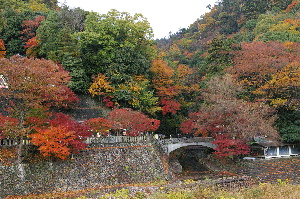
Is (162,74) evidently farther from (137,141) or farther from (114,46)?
(137,141)

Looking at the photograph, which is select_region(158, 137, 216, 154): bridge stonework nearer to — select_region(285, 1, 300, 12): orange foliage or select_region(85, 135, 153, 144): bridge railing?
select_region(85, 135, 153, 144): bridge railing

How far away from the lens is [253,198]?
13.4 metres

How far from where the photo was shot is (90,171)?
2270 cm

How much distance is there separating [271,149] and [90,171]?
25575 millimetres

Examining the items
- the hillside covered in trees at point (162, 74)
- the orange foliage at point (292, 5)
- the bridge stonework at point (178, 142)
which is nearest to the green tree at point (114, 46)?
the hillside covered in trees at point (162, 74)

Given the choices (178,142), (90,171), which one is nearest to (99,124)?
(90,171)

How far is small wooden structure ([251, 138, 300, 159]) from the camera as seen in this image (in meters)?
35.5

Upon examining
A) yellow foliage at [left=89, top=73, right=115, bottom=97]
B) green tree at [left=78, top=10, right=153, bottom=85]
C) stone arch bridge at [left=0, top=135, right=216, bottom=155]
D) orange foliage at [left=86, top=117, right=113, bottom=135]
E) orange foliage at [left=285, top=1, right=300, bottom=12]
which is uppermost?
orange foliage at [left=285, top=1, right=300, bottom=12]

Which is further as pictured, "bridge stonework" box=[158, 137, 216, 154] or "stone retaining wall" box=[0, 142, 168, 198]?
"bridge stonework" box=[158, 137, 216, 154]

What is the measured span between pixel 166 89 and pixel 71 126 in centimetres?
2167

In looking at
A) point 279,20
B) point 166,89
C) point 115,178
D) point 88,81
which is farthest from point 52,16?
point 279,20

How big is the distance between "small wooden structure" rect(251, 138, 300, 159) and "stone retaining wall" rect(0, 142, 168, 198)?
50.6 ft

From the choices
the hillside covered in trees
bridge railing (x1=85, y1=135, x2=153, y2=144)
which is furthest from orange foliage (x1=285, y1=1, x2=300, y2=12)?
bridge railing (x1=85, y1=135, x2=153, y2=144)

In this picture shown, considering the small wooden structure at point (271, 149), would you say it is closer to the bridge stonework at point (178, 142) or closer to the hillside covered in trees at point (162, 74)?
the hillside covered in trees at point (162, 74)
